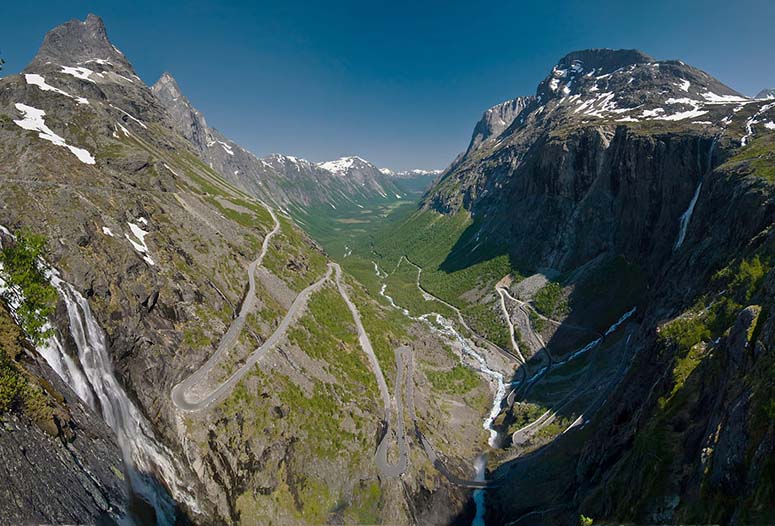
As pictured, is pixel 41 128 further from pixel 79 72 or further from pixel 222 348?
pixel 79 72

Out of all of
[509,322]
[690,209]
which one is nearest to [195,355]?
[509,322]

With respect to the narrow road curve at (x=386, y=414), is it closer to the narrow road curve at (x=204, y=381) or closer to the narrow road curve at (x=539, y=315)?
the narrow road curve at (x=204, y=381)

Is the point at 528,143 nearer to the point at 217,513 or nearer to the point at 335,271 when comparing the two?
the point at 335,271

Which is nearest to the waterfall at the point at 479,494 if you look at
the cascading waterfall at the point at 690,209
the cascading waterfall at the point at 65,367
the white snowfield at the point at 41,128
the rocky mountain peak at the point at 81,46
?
the cascading waterfall at the point at 65,367

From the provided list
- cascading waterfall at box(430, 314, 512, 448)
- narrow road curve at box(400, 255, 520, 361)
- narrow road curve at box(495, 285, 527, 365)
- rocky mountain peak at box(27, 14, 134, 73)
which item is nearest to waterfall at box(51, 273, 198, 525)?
cascading waterfall at box(430, 314, 512, 448)

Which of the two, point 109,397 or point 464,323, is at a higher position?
point 464,323

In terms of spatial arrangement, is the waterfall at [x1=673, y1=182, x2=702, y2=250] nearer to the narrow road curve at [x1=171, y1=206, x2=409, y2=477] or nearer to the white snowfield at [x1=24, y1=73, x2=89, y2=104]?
the narrow road curve at [x1=171, y1=206, x2=409, y2=477]
